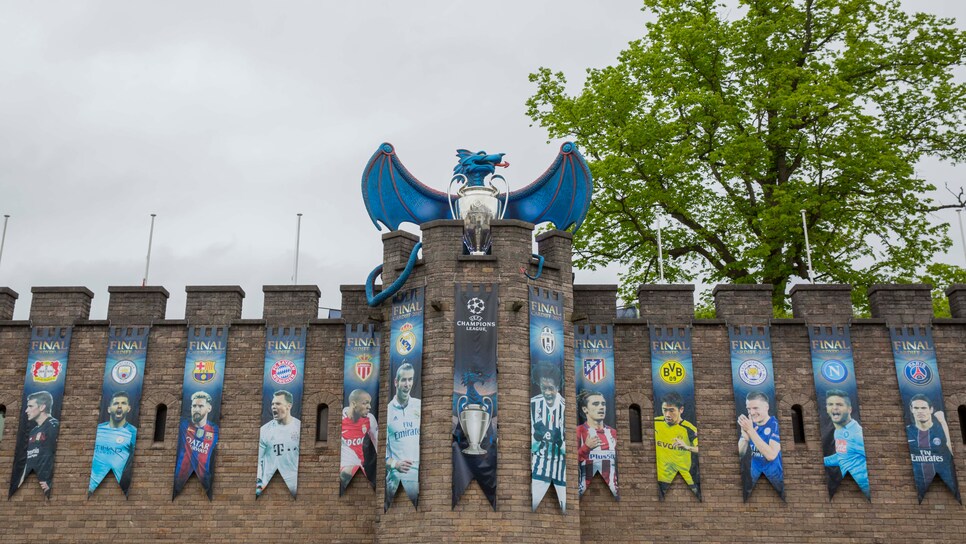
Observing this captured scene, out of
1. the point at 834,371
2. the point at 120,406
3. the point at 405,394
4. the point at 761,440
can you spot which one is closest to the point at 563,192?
the point at 405,394

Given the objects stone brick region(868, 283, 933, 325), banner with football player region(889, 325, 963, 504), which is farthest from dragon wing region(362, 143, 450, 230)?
banner with football player region(889, 325, 963, 504)

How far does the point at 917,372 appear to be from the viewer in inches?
658

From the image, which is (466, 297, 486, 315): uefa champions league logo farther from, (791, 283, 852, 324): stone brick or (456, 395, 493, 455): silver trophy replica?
(791, 283, 852, 324): stone brick

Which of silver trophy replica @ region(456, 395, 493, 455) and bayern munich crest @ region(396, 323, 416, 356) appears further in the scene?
bayern munich crest @ region(396, 323, 416, 356)

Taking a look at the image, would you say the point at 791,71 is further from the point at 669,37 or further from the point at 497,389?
the point at 497,389

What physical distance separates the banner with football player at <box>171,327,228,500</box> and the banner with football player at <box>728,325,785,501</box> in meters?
8.76

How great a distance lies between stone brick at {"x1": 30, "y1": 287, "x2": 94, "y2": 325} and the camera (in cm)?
1747

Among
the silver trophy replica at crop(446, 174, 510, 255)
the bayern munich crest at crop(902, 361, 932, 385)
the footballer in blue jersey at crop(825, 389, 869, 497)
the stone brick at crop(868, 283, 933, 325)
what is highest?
the silver trophy replica at crop(446, 174, 510, 255)

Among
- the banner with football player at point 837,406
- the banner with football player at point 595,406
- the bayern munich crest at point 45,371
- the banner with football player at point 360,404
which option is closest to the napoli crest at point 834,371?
the banner with football player at point 837,406

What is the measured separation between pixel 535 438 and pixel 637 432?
2.34 metres

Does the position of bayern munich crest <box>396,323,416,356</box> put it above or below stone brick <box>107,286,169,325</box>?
below

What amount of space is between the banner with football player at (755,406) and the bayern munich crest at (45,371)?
11.6 metres

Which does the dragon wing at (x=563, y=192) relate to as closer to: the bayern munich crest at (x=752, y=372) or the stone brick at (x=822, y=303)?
the bayern munich crest at (x=752, y=372)

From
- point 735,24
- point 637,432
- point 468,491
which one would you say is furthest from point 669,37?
point 468,491
